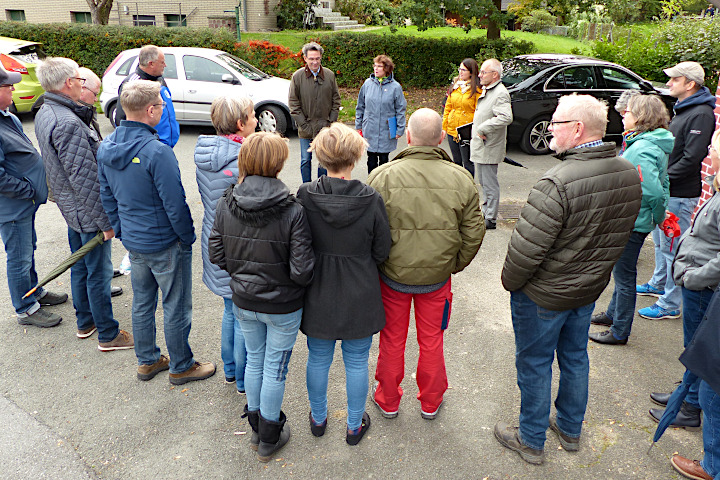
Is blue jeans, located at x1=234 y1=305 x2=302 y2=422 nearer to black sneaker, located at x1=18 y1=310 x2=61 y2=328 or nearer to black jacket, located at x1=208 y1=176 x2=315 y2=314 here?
black jacket, located at x1=208 y1=176 x2=315 y2=314

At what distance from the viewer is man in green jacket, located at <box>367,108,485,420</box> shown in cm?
303

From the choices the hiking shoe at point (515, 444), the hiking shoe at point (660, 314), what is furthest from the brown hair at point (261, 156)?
the hiking shoe at point (660, 314)

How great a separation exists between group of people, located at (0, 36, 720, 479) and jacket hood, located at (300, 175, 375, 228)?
0.01m

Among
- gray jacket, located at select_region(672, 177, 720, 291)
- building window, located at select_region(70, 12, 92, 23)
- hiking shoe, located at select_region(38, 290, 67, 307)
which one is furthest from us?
building window, located at select_region(70, 12, 92, 23)

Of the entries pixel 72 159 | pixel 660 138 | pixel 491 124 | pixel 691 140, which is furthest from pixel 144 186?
pixel 691 140

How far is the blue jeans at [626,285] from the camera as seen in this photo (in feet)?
13.1

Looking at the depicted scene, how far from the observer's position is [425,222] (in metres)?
3.04

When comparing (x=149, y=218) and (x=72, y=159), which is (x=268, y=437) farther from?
(x=72, y=159)

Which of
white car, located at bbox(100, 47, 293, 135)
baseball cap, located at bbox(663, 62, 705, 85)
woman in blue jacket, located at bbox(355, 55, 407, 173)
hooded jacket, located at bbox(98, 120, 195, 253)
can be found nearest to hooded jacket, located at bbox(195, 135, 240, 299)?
hooded jacket, located at bbox(98, 120, 195, 253)

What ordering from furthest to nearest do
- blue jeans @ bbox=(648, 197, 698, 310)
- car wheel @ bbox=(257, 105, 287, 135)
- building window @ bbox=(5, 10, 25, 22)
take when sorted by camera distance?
building window @ bbox=(5, 10, 25, 22) → car wheel @ bbox=(257, 105, 287, 135) → blue jeans @ bbox=(648, 197, 698, 310)

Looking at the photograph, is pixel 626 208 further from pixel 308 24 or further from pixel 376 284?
pixel 308 24

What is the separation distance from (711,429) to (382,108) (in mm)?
5350

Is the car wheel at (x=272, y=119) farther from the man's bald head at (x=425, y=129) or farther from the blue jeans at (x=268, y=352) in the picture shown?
the blue jeans at (x=268, y=352)

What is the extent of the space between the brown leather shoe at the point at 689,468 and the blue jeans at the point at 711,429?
0.07 meters
